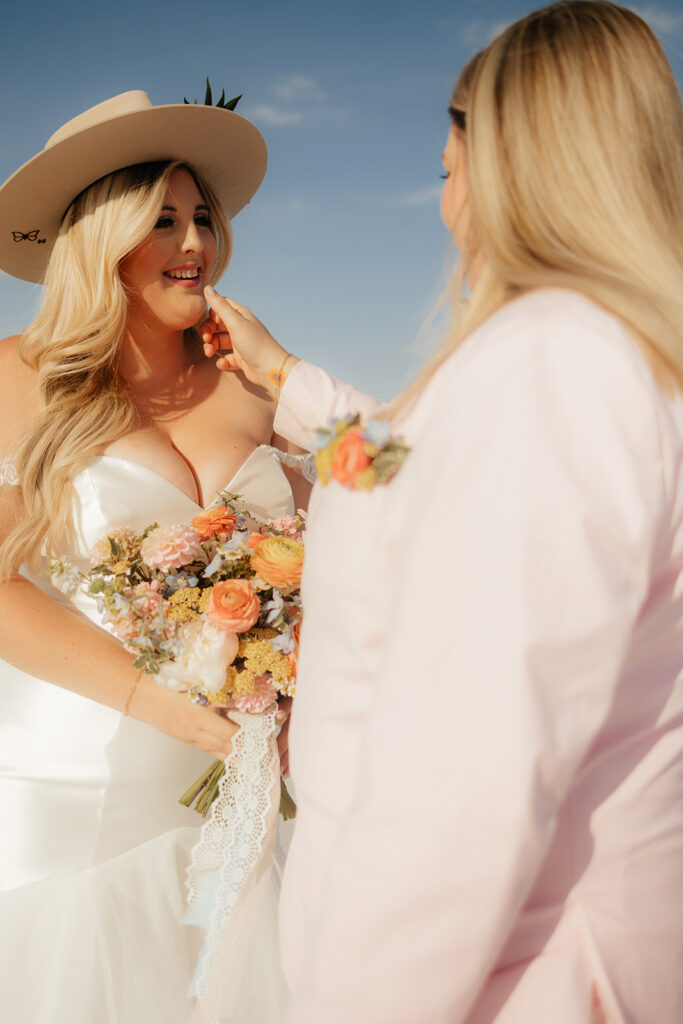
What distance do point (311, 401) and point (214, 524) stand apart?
1.58 ft

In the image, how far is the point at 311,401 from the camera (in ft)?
7.61

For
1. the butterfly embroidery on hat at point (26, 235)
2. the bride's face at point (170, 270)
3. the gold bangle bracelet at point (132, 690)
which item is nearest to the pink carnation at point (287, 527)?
the gold bangle bracelet at point (132, 690)

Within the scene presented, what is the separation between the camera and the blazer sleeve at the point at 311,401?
7.45 feet

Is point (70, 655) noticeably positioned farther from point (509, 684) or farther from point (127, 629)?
point (509, 684)

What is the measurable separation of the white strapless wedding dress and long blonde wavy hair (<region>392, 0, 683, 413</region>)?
1869 millimetres

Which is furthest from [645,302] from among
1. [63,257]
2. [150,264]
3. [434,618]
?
[63,257]

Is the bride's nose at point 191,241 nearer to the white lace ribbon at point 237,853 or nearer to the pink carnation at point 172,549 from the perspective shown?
the pink carnation at point 172,549

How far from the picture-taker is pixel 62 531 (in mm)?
2805

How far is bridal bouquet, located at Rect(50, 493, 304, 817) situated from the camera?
227 cm

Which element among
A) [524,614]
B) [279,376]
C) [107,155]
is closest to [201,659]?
[279,376]

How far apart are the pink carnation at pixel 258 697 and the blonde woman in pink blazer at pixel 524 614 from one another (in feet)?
3.19

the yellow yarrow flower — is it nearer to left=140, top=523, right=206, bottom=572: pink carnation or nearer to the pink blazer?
left=140, top=523, right=206, bottom=572: pink carnation

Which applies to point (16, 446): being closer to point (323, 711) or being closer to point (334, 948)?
point (323, 711)

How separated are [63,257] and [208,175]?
68cm
